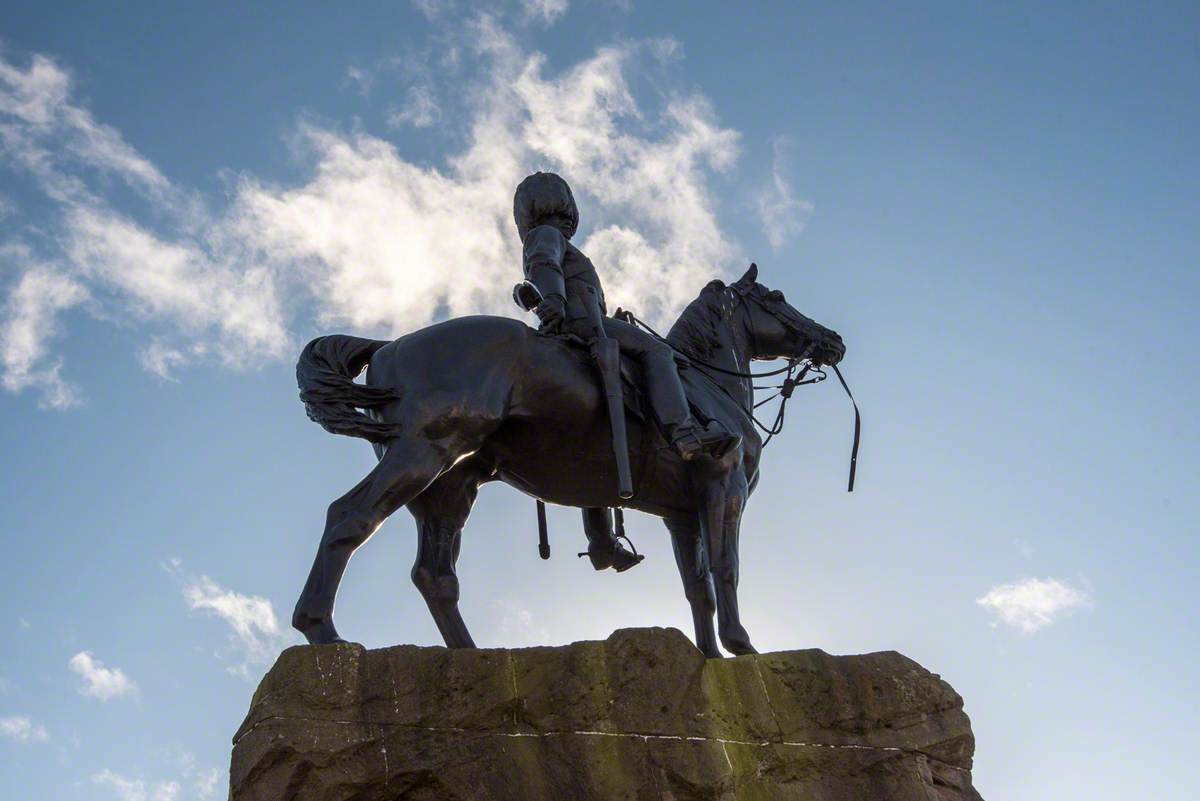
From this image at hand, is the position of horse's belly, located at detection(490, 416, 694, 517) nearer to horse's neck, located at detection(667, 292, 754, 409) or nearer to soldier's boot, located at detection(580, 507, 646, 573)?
soldier's boot, located at detection(580, 507, 646, 573)

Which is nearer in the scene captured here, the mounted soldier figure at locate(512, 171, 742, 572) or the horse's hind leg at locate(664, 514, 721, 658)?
the mounted soldier figure at locate(512, 171, 742, 572)

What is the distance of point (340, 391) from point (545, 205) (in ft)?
7.89

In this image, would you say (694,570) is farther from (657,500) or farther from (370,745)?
(370,745)

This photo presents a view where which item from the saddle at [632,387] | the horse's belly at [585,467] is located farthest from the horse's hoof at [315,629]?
Result: the saddle at [632,387]

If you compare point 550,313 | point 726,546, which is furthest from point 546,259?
point 726,546

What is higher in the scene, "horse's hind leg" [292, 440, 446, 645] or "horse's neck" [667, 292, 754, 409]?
"horse's neck" [667, 292, 754, 409]

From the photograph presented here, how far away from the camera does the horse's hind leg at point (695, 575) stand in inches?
334

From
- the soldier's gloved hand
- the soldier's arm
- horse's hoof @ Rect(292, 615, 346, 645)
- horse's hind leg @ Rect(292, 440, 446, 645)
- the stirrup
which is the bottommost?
horse's hoof @ Rect(292, 615, 346, 645)

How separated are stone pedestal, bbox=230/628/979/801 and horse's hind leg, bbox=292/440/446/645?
1.66 ft

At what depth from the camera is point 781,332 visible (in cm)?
1025

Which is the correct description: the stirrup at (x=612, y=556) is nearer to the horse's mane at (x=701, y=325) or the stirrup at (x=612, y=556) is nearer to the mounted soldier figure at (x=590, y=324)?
the mounted soldier figure at (x=590, y=324)

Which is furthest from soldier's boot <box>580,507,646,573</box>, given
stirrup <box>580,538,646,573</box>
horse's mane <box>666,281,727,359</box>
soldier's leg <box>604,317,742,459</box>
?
horse's mane <box>666,281,727,359</box>

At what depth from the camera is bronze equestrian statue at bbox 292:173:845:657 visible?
24.8ft

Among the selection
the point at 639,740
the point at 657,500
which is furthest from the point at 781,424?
the point at 639,740
